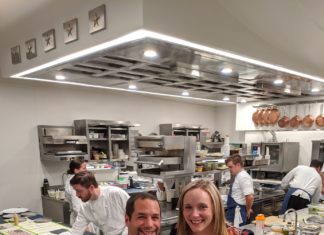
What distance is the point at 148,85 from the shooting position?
4.43m

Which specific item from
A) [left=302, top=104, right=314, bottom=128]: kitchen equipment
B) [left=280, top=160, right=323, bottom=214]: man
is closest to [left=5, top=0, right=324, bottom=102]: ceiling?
[left=280, top=160, right=323, bottom=214]: man

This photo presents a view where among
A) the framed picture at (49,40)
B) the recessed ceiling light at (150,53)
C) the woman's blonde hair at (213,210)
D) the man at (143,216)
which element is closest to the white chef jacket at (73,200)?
the framed picture at (49,40)

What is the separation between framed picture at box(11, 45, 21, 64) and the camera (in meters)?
3.38

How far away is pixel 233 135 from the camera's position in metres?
8.43

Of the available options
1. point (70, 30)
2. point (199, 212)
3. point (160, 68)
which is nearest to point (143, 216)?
point (199, 212)

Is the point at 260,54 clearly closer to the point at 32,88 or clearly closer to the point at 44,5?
the point at 44,5

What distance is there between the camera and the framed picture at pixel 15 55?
11.1 ft

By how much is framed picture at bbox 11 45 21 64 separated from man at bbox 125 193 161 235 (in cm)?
249

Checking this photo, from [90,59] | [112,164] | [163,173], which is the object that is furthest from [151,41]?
[112,164]

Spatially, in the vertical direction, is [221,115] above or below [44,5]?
below

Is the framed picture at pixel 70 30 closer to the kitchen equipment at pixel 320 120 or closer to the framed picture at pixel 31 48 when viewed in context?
the framed picture at pixel 31 48

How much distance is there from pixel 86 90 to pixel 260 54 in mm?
4148

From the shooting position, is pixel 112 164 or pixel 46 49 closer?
pixel 46 49

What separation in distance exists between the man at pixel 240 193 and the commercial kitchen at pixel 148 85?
0.30 m
